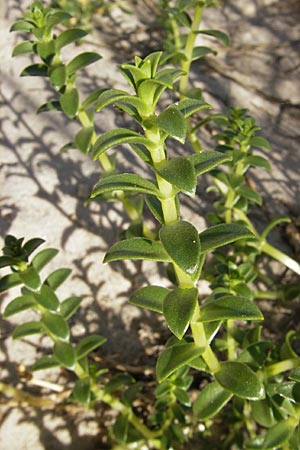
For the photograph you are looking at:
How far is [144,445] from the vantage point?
2.15 metres

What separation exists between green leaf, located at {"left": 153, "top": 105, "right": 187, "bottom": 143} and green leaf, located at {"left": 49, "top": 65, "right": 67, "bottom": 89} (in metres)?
0.76

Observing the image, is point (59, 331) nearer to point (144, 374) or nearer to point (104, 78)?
point (144, 374)

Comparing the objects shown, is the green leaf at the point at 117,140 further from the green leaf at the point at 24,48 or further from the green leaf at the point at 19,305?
the green leaf at the point at 24,48

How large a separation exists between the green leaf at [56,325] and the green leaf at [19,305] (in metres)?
0.08

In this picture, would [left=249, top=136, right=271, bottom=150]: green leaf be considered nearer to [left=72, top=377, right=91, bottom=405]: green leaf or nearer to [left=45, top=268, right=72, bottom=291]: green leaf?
[left=45, top=268, right=72, bottom=291]: green leaf

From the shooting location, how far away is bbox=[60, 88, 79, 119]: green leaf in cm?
181

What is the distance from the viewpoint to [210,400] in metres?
1.58

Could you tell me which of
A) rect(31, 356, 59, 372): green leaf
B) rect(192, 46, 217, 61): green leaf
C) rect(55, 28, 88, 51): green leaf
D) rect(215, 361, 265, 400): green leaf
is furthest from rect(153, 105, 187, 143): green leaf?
rect(192, 46, 217, 61): green leaf

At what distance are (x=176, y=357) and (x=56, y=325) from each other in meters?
0.51

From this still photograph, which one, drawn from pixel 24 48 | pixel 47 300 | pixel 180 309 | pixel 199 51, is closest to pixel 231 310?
pixel 180 309

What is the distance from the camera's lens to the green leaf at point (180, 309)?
1209 millimetres

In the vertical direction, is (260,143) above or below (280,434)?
above

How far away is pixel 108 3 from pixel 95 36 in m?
0.47

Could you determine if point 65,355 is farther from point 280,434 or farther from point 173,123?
point 173,123
